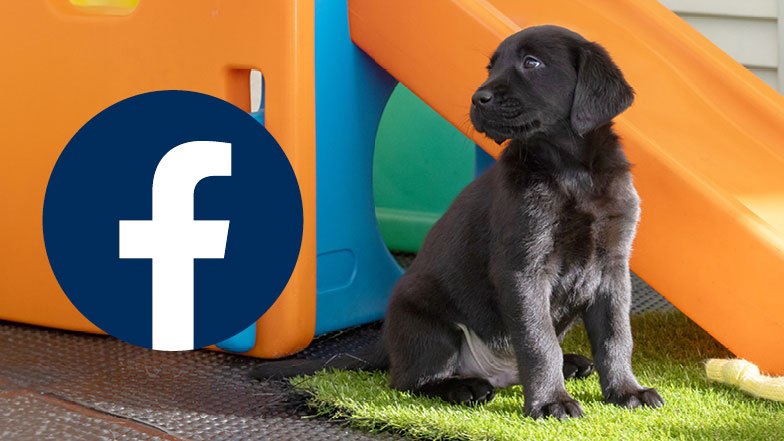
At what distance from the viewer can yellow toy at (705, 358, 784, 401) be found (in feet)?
7.09

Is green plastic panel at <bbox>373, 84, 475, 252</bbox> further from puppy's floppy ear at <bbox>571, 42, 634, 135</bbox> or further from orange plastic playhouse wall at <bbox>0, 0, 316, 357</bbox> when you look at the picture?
puppy's floppy ear at <bbox>571, 42, 634, 135</bbox>

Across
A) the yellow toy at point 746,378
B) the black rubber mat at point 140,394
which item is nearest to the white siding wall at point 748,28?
the yellow toy at point 746,378

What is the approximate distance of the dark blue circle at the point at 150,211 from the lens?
103 inches

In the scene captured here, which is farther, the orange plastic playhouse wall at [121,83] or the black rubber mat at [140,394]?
the orange plastic playhouse wall at [121,83]

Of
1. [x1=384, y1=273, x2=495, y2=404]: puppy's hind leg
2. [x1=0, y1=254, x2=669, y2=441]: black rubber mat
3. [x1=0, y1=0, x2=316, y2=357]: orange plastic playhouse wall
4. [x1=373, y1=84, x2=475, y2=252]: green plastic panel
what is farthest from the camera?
[x1=373, y1=84, x2=475, y2=252]: green plastic panel

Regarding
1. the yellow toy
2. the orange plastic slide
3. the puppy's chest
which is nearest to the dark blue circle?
the orange plastic slide

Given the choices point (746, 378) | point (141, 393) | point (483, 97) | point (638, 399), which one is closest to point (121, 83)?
Result: point (141, 393)

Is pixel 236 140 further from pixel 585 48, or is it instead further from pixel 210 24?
pixel 585 48

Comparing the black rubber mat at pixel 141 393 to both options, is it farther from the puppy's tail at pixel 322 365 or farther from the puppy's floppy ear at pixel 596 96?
the puppy's floppy ear at pixel 596 96

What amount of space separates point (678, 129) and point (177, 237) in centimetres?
156

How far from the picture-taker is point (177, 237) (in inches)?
104

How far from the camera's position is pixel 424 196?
4102mm

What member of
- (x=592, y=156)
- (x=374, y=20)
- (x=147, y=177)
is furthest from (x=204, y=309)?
(x=592, y=156)

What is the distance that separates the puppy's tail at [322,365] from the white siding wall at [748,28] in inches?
124
